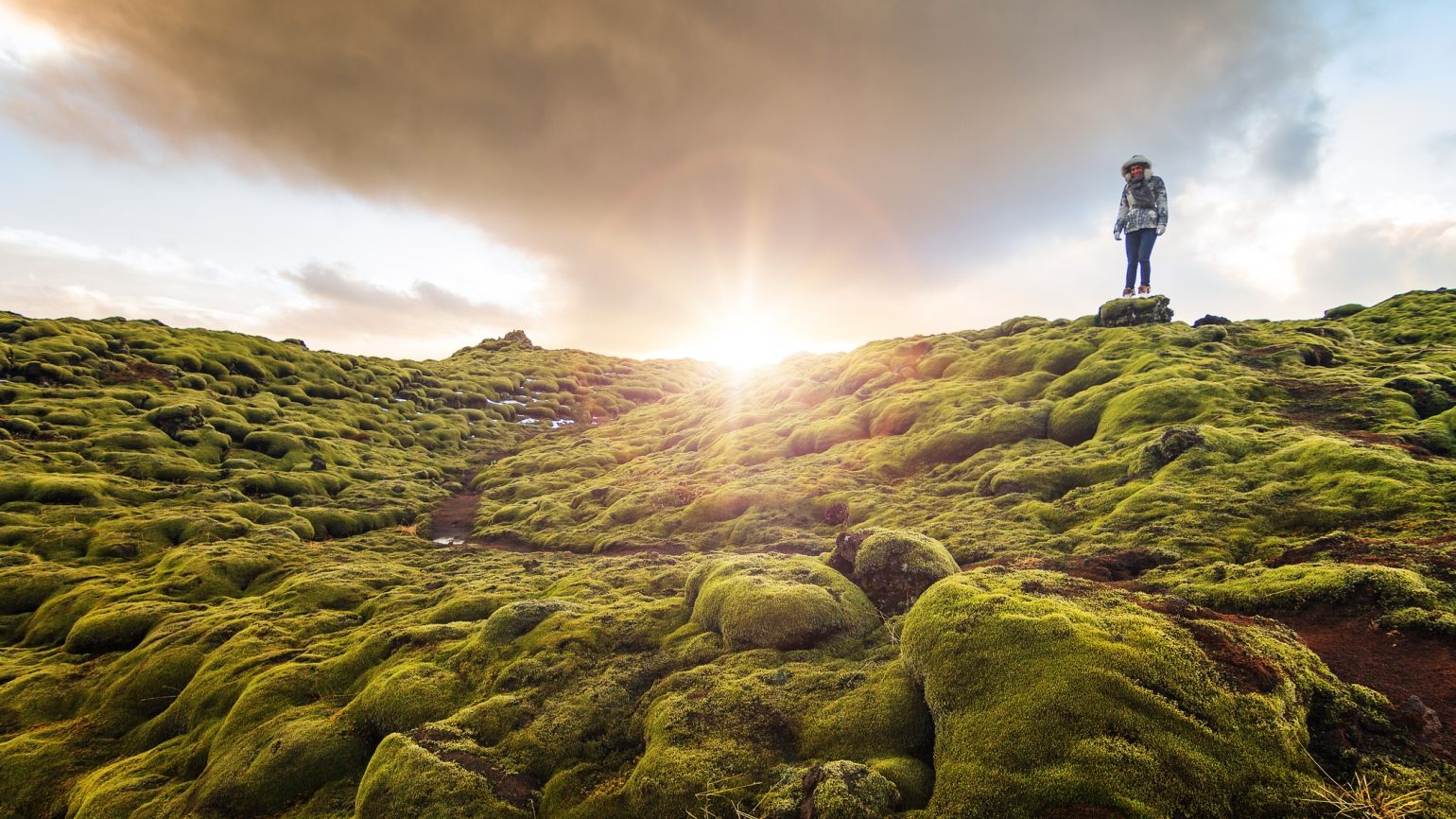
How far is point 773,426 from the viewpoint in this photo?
1756 inches

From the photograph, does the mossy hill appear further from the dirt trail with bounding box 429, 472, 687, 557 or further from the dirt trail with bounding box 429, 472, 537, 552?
the dirt trail with bounding box 429, 472, 537, 552

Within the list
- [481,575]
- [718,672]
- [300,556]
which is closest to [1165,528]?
[718,672]

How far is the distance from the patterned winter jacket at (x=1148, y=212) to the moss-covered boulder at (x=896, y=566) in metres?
34.4

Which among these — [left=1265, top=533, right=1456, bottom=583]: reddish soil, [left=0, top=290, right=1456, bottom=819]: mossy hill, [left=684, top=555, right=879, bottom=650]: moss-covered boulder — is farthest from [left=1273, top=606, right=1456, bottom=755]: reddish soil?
[left=684, top=555, right=879, bottom=650]: moss-covered boulder

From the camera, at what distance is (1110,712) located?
7.21 metres

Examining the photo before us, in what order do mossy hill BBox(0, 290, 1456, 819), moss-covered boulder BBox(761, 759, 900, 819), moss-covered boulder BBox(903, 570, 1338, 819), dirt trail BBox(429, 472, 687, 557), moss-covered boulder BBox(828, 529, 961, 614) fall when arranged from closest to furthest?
1. moss-covered boulder BBox(903, 570, 1338, 819)
2. moss-covered boulder BBox(761, 759, 900, 819)
3. mossy hill BBox(0, 290, 1456, 819)
4. moss-covered boulder BBox(828, 529, 961, 614)
5. dirt trail BBox(429, 472, 687, 557)

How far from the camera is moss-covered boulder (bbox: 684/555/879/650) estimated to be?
12836mm

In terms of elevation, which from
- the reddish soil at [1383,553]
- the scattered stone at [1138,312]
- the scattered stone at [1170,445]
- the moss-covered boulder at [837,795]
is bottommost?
the moss-covered boulder at [837,795]

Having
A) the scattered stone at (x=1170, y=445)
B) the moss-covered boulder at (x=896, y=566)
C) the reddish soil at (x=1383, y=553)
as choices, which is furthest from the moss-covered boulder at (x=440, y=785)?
the scattered stone at (x=1170, y=445)

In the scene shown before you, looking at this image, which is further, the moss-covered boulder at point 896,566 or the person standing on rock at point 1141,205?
the person standing on rock at point 1141,205

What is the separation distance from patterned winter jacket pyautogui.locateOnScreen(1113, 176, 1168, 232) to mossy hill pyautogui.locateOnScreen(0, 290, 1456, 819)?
654cm

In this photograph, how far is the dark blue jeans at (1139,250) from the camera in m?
37.1

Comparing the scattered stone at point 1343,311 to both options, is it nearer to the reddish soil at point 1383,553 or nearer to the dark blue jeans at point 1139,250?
the dark blue jeans at point 1139,250

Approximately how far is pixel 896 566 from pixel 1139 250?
123 feet
